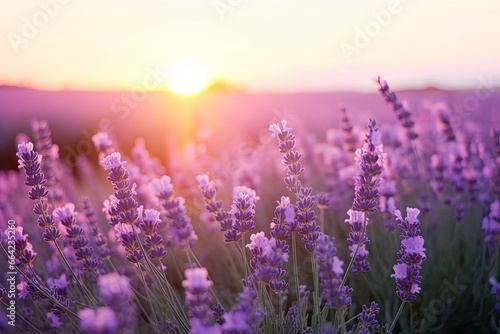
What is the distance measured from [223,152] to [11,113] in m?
9.70

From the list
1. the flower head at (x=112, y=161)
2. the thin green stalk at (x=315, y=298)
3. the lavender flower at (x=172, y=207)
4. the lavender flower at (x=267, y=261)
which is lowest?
the thin green stalk at (x=315, y=298)

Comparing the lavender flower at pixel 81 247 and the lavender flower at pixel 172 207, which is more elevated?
the lavender flower at pixel 172 207

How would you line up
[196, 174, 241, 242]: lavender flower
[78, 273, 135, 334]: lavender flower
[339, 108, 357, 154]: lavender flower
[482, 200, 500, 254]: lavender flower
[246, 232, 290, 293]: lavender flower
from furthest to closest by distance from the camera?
1. [339, 108, 357, 154]: lavender flower
2. [482, 200, 500, 254]: lavender flower
3. [196, 174, 241, 242]: lavender flower
4. [246, 232, 290, 293]: lavender flower
5. [78, 273, 135, 334]: lavender flower

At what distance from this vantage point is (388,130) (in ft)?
16.4

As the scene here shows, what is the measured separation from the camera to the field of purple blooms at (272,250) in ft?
6.63

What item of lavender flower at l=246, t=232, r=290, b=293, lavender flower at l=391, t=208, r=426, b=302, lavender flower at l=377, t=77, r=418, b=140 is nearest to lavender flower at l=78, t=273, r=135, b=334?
lavender flower at l=246, t=232, r=290, b=293

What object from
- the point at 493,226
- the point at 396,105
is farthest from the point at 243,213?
the point at 396,105

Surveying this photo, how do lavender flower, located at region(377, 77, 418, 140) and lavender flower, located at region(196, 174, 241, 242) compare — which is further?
lavender flower, located at region(377, 77, 418, 140)

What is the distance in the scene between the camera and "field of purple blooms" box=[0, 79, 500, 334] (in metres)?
2.02

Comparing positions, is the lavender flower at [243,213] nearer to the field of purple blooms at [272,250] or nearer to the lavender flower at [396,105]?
the field of purple blooms at [272,250]

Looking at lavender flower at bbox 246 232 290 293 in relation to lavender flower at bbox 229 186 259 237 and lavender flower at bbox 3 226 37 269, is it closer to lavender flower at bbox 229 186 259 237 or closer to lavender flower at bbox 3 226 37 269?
lavender flower at bbox 229 186 259 237

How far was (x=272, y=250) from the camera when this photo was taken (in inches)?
76.4

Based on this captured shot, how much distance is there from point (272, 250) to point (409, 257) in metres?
0.48

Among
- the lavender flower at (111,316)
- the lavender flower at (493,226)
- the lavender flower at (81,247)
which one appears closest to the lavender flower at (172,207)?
the lavender flower at (81,247)
